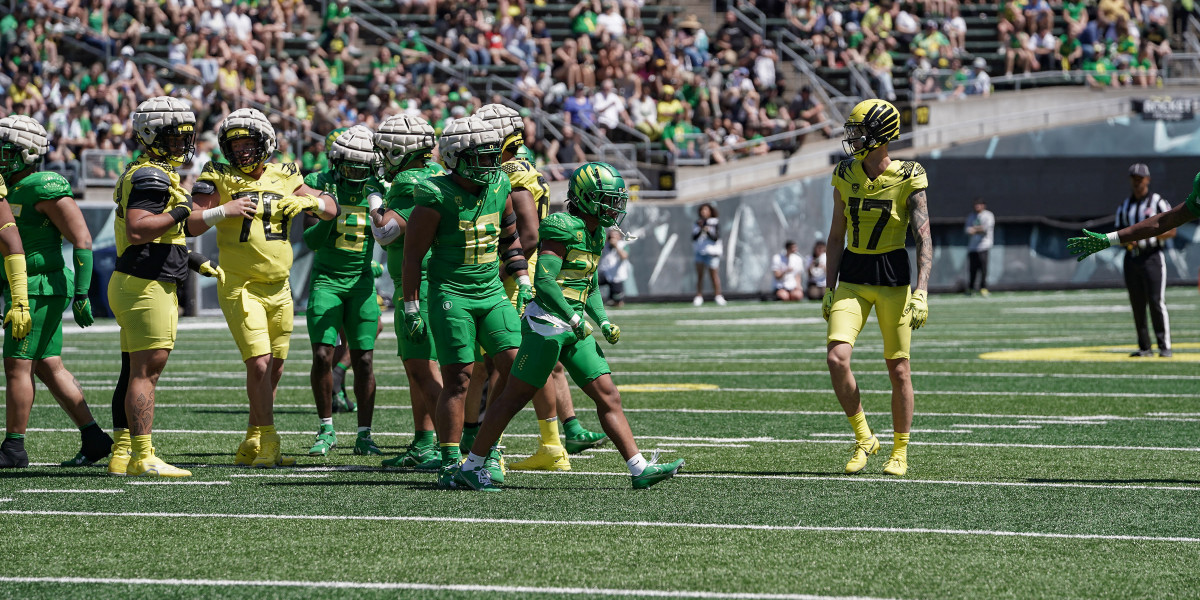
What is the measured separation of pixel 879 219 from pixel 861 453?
49.2 inches

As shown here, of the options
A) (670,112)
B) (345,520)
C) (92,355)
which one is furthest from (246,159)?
(670,112)

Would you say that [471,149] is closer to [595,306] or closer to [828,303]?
[595,306]

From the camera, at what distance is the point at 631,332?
67.7 ft

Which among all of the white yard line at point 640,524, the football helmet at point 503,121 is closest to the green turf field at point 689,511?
the white yard line at point 640,524

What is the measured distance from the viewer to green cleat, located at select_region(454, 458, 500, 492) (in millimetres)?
7641

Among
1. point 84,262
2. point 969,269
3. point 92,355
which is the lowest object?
point 969,269

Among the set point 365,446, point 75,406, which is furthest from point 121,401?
point 365,446

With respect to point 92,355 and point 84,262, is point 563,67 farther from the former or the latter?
point 84,262

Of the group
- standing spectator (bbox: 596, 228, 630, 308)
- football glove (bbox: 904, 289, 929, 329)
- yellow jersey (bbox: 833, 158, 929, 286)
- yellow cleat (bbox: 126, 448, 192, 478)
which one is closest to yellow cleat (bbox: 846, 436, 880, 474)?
football glove (bbox: 904, 289, 929, 329)

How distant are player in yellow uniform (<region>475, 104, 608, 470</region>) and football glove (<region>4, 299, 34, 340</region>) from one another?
7.82ft

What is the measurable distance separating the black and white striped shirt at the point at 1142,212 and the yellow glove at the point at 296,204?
9.13 metres

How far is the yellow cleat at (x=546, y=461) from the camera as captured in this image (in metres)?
8.61

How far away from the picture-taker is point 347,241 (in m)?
9.43

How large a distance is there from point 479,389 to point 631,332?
11.9 m
